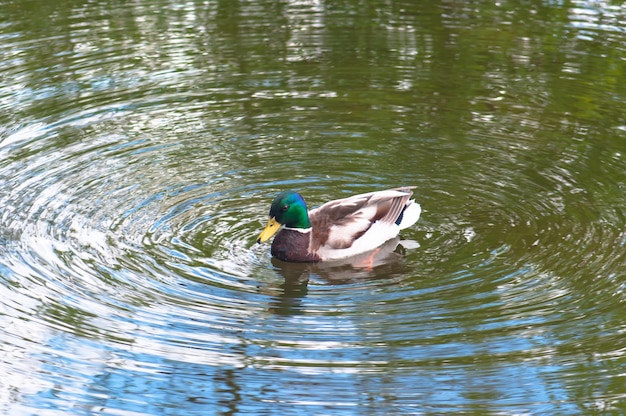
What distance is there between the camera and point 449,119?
38.9ft

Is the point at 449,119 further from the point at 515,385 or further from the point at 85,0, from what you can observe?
the point at 85,0

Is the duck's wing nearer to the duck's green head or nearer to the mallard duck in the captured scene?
the mallard duck

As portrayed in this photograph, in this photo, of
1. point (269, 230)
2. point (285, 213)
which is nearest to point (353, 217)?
point (285, 213)

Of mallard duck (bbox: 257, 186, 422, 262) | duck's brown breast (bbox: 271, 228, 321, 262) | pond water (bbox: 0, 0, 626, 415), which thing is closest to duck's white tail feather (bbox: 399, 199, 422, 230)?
mallard duck (bbox: 257, 186, 422, 262)

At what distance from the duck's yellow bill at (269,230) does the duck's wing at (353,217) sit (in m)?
0.40

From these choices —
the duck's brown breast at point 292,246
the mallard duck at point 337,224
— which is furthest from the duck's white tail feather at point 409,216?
the duck's brown breast at point 292,246

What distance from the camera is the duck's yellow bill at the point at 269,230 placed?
29.7ft

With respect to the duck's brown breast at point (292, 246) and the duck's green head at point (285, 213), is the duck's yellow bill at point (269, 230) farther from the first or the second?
the duck's brown breast at point (292, 246)

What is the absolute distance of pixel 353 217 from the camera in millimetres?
9367

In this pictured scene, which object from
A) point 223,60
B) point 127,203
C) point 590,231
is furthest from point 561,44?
point 127,203

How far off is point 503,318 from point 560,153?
3.62m

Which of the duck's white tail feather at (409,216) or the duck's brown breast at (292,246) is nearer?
the duck's brown breast at (292,246)

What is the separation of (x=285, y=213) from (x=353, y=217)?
625 millimetres

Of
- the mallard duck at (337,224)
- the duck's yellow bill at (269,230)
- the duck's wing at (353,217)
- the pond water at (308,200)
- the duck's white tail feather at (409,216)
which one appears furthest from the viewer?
the duck's white tail feather at (409,216)
